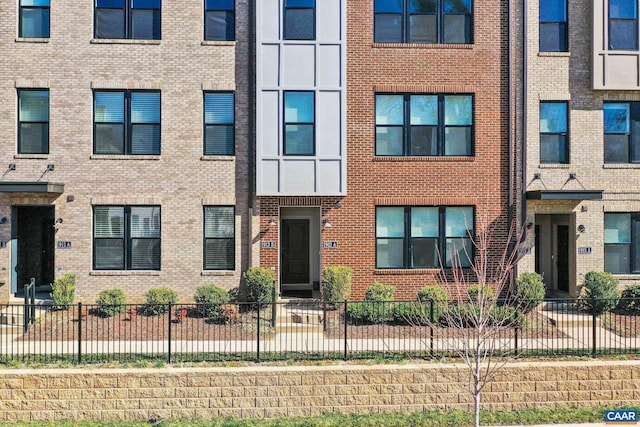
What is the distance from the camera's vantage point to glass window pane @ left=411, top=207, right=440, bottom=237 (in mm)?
15359

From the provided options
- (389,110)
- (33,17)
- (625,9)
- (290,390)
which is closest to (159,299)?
(290,390)

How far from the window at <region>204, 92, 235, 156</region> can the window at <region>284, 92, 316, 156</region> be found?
5.44 ft

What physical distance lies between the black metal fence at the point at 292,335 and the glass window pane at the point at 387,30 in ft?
25.7

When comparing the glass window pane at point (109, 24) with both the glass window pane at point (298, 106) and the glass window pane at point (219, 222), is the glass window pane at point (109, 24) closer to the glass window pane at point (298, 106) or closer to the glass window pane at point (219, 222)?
the glass window pane at point (298, 106)

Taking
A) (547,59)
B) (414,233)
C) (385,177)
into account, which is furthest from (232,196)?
(547,59)

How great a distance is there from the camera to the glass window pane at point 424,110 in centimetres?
1527

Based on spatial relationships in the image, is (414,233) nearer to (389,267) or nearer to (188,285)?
(389,267)

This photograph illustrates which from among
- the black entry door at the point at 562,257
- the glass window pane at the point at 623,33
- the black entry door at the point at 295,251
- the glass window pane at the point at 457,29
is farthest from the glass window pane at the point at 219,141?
A: the glass window pane at the point at 623,33

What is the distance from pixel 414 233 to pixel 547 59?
6.50 meters

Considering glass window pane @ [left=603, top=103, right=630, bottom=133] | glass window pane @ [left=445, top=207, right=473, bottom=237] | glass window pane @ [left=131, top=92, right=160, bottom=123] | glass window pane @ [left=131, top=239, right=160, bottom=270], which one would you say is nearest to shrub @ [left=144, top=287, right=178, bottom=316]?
glass window pane @ [left=131, top=239, right=160, bottom=270]

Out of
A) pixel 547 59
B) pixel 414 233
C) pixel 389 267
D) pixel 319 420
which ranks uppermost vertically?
pixel 547 59

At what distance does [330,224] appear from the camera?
1505 cm

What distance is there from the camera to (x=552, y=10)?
15336 millimetres

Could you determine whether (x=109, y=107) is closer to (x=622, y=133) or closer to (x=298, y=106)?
(x=298, y=106)
